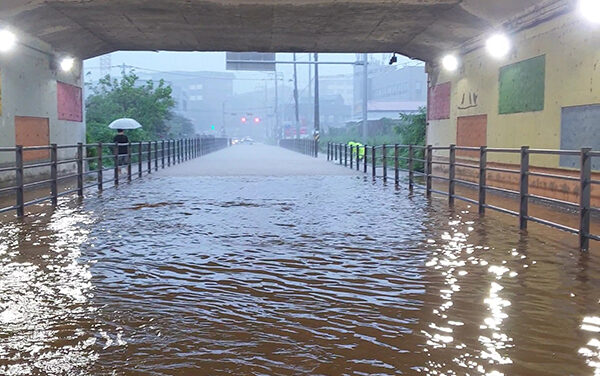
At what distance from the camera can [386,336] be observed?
4188 millimetres

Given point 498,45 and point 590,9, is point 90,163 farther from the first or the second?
point 590,9

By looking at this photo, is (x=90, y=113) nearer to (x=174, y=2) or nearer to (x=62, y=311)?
(x=174, y=2)

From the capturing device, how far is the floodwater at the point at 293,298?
376cm

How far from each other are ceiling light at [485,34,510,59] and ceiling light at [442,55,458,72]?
8.57 ft

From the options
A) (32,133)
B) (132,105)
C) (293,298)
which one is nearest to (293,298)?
(293,298)

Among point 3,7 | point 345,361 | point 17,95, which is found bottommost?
point 345,361

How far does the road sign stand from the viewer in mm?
35547

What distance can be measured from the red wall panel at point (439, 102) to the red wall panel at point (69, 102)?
1146 cm

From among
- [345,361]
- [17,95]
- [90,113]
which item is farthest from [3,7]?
[90,113]

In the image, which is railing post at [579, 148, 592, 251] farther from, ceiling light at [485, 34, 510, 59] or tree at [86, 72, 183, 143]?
tree at [86, 72, 183, 143]

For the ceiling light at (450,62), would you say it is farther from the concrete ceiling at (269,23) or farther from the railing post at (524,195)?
the railing post at (524,195)

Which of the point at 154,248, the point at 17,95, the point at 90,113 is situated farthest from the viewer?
the point at 90,113

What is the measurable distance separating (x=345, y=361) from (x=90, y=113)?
36.8 meters

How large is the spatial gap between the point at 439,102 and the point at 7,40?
40.6ft
